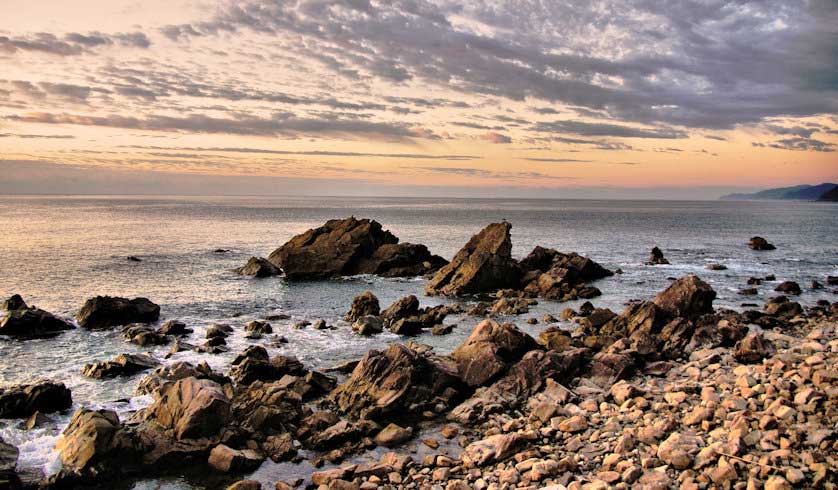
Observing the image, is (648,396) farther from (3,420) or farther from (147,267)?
(147,267)

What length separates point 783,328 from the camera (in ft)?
120

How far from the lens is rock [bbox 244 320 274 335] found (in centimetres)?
3914

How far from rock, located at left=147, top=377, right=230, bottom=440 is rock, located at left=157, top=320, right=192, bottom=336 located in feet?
56.1

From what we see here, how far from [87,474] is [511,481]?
13720mm

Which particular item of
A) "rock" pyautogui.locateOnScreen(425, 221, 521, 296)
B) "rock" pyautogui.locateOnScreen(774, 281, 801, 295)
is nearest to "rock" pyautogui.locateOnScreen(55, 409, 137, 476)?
"rock" pyautogui.locateOnScreen(425, 221, 521, 296)

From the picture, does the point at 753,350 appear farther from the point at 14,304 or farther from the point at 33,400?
the point at 14,304

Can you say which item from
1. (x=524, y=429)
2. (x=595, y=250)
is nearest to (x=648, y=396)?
(x=524, y=429)

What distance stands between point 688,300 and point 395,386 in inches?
868

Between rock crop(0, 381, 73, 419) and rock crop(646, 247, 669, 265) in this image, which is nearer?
rock crop(0, 381, 73, 419)

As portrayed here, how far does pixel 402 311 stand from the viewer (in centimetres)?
4303

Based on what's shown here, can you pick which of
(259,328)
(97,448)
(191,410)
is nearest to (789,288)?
(259,328)

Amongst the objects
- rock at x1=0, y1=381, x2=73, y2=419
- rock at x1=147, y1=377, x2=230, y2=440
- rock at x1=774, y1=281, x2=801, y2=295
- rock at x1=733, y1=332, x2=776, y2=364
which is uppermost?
rock at x1=733, y1=332, x2=776, y2=364

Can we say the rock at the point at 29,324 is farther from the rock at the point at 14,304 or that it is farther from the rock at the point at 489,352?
the rock at the point at 489,352

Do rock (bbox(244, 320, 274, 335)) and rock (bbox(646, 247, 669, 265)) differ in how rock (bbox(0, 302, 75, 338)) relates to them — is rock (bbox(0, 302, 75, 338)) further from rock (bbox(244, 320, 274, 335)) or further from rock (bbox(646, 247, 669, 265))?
rock (bbox(646, 247, 669, 265))
